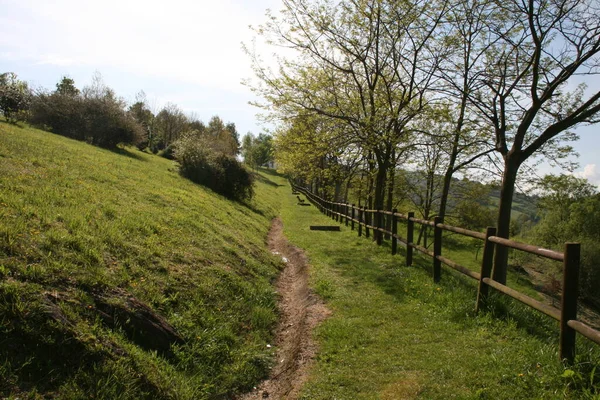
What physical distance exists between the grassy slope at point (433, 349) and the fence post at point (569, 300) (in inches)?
5.9

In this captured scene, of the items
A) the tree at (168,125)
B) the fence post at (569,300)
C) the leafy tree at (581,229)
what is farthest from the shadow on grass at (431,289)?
the tree at (168,125)

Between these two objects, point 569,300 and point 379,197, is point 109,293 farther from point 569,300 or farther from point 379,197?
point 379,197

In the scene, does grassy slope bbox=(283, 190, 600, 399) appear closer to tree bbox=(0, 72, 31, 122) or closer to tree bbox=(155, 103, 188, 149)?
tree bbox=(0, 72, 31, 122)

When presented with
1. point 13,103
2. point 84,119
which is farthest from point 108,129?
point 13,103

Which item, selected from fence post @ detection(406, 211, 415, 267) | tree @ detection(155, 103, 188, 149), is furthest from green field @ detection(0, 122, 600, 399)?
tree @ detection(155, 103, 188, 149)

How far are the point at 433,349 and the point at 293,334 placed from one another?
2340 mm

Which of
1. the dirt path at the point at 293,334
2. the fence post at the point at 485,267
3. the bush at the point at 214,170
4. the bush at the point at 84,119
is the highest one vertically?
the bush at the point at 84,119

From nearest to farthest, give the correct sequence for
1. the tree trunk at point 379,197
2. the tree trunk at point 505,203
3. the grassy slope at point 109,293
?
the grassy slope at point 109,293
the tree trunk at point 505,203
the tree trunk at point 379,197

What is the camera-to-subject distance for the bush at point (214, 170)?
2295 centimetres

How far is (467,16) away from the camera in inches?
481

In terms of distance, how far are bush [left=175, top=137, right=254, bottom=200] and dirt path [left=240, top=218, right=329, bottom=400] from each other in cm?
1348

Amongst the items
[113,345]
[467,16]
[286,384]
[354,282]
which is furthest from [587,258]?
[113,345]

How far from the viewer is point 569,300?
390cm

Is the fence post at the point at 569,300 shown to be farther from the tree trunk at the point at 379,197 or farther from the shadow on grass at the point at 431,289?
the tree trunk at the point at 379,197
